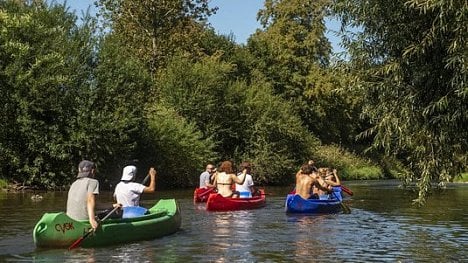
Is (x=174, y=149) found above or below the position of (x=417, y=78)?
above

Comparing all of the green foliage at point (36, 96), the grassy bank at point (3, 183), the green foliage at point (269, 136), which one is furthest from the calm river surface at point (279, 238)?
the green foliage at point (269, 136)

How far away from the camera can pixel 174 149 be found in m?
35.8

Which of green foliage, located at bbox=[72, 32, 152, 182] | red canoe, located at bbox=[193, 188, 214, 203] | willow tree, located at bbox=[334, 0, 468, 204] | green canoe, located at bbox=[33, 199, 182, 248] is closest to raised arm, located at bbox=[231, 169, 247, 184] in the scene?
red canoe, located at bbox=[193, 188, 214, 203]

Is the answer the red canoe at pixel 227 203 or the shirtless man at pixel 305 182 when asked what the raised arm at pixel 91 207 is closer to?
the red canoe at pixel 227 203

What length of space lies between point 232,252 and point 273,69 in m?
42.8

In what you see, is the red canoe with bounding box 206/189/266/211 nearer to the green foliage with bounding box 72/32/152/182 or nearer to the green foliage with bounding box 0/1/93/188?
the green foliage with bounding box 72/32/152/182

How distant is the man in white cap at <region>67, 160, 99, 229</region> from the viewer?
12.2 meters

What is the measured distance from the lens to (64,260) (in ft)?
38.6

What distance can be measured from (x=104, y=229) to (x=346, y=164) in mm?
39863

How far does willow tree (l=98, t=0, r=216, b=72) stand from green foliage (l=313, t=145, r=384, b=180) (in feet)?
39.1

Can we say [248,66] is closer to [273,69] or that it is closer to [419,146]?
[273,69]

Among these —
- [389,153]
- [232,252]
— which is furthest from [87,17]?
[389,153]

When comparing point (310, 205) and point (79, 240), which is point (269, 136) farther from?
point (79, 240)

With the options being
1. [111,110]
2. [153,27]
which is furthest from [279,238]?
[153,27]
